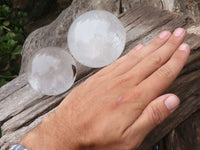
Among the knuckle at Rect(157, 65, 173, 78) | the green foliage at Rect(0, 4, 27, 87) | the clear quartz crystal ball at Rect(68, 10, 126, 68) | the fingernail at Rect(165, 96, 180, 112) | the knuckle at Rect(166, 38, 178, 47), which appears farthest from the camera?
the green foliage at Rect(0, 4, 27, 87)

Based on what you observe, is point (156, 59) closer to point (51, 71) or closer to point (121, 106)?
point (121, 106)

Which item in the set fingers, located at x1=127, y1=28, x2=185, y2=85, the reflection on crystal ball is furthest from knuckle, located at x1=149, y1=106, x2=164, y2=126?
the reflection on crystal ball

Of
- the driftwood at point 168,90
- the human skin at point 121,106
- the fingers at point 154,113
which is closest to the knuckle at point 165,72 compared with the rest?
the human skin at point 121,106

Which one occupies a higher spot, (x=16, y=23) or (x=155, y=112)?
(x=16, y=23)

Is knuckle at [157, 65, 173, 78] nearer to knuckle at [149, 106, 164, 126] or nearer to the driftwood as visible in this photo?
knuckle at [149, 106, 164, 126]

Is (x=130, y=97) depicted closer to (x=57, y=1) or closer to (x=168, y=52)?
(x=168, y=52)

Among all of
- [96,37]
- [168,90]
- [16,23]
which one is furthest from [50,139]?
[16,23]

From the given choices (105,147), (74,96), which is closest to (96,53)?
(74,96)

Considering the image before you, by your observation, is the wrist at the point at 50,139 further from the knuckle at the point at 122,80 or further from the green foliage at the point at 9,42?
the green foliage at the point at 9,42
